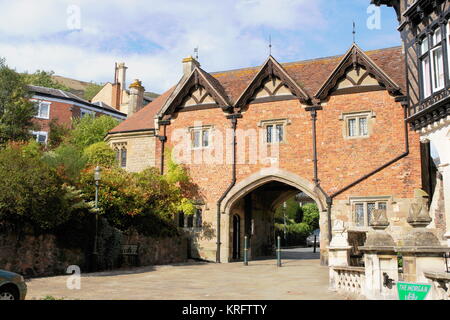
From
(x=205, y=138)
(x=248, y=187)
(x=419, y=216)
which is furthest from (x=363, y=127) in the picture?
(x=419, y=216)

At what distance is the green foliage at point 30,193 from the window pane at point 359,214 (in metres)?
12.6

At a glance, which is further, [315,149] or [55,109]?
[55,109]

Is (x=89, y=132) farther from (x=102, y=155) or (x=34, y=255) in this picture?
(x=34, y=255)

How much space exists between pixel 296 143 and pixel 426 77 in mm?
7428

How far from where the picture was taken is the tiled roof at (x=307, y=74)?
22938mm

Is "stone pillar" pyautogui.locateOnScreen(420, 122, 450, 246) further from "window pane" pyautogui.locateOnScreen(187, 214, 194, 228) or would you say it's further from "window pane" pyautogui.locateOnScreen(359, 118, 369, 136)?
"window pane" pyautogui.locateOnScreen(187, 214, 194, 228)

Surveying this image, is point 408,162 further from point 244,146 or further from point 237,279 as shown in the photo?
point 237,279

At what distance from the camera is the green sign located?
6.29m

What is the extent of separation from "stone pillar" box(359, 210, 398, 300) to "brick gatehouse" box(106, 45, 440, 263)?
32.5 ft

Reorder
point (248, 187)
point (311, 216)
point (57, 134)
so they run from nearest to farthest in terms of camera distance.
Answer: point (248, 187) < point (57, 134) < point (311, 216)

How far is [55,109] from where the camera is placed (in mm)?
44031

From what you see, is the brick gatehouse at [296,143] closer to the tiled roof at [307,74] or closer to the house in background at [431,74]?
the tiled roof at [307,74]

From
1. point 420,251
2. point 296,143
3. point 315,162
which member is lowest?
point 420,251

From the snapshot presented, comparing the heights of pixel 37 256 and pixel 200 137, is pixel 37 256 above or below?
below
